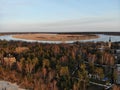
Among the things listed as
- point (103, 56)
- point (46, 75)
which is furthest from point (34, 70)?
point (103, 56)

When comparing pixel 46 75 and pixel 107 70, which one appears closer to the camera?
pixel 46 75

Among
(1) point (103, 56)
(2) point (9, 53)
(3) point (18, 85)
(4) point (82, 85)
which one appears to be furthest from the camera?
(2) point (9, 53)

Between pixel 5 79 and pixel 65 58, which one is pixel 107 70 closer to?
pixel 65 58

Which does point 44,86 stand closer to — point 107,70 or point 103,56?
point 107,70

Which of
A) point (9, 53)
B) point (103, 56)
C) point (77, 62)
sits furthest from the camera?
point (9, 53)

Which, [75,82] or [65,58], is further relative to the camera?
[65,58]

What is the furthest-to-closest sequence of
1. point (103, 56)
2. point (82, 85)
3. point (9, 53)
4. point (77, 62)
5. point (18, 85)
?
point (9, 53) < point (103, 56) < point (77, 62) < point (18, 85) < point (82, 85)

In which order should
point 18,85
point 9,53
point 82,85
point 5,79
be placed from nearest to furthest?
point 82,85
point 18,85
point 5,79
point 9,53

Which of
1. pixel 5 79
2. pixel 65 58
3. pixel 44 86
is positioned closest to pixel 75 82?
pixel 44 86
